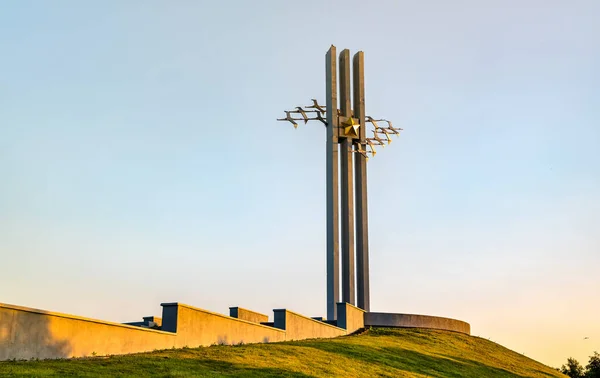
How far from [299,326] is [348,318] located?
4.41 m

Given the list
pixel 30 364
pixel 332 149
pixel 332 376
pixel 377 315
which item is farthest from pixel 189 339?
pixel 332 149

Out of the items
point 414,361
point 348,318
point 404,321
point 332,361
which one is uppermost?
point 404,321

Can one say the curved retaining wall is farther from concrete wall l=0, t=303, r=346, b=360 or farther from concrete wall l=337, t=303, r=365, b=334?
concrete wall l=0, t=303, r=346, b=360

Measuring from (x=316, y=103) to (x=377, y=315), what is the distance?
9.96 metres

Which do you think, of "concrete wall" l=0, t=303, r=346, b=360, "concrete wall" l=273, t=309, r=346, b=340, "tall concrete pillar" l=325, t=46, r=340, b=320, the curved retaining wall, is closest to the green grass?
"concrete wall" l=0, t=303, r=346, b=360

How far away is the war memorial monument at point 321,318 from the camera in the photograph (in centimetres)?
1586

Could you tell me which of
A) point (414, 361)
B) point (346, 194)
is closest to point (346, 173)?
point (346, 194)

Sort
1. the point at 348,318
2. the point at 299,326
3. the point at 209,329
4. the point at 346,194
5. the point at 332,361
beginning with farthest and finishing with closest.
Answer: the point at 346,194 → the point at 348,318 → the point at 299,326 → the point at 209,329 → the point at 332,361

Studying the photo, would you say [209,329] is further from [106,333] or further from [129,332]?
[106,333]

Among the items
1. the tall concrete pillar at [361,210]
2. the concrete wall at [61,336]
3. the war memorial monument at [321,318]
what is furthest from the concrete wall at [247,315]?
the tall concrete pillar at [361,210]

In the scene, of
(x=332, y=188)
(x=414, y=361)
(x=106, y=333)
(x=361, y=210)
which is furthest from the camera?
(x=361, y=210)

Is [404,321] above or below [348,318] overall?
above

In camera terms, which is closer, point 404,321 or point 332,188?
point 404,321

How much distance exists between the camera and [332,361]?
20.3 m
